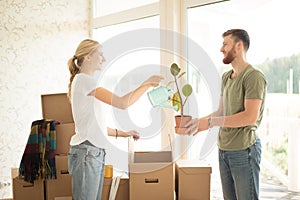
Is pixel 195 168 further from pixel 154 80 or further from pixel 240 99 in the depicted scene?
pixel 154 80

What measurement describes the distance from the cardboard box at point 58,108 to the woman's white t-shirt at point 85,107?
885mm

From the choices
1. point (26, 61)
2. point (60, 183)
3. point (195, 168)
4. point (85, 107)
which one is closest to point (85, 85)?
point (85, 107)

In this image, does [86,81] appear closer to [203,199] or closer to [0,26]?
[203,199]

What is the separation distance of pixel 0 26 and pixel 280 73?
230 centimetres

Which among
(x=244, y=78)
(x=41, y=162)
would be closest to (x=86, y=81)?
(x=244, y=78)

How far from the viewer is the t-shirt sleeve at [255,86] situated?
1822 millimetres

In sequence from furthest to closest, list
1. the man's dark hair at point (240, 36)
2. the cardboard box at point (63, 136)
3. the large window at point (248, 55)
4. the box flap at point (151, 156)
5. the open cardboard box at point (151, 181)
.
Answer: the cardboard box at point (63, 136), the box flap at point (151, 156), the open cardboard box at point (151, 181), the large window at point (248, 55), the man's dark hair at point (240, 36)

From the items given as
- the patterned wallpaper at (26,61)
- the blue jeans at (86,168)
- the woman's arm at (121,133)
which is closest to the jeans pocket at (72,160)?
the blue jeans at (86,168)

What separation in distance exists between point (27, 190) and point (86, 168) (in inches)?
36.8

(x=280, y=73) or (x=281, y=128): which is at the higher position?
(x=280, y=73)

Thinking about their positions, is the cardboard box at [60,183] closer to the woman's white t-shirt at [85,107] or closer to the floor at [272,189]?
the woman's white t-shirt at [85,107]

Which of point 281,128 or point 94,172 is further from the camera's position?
point 281,128

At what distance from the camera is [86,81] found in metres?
1.97

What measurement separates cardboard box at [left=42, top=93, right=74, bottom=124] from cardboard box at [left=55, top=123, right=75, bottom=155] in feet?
0.37
